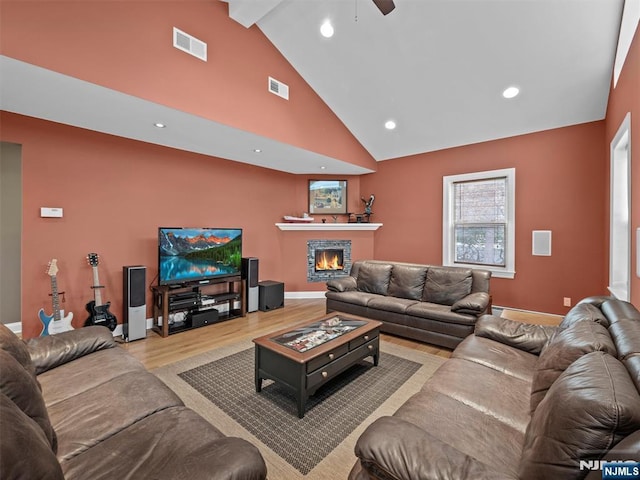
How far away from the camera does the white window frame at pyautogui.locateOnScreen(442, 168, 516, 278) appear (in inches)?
175

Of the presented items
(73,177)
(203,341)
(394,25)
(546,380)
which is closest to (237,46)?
(394,25)

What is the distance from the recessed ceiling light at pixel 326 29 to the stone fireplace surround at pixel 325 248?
3474 millimetres

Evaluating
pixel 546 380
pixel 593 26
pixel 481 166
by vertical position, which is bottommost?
pixel 546 380

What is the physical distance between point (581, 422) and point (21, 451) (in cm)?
149

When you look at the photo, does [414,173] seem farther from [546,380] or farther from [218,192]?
[546,380]

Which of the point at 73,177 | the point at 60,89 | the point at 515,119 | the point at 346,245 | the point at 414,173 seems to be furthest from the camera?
the point at 346,245

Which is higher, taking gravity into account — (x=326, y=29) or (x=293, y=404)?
(x=326, y=29)

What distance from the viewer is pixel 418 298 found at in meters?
4.03

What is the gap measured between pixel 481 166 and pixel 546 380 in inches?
160

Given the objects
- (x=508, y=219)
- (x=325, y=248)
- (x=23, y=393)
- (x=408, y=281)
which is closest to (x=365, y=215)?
(x=325, y=248)

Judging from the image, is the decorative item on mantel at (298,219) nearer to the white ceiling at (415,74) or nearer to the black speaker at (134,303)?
the white ceiling at (415,74)

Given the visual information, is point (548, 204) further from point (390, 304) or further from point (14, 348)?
point (14, 348)

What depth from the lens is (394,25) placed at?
3.42 metres

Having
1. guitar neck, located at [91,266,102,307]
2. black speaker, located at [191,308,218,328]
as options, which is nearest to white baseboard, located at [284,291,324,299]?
black speaker, located at [191,308,218,328]
